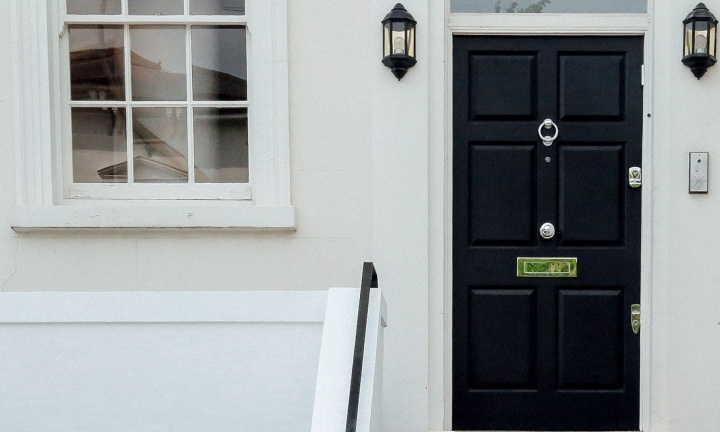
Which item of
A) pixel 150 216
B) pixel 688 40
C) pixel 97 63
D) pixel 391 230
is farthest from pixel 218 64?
pixel 688 40

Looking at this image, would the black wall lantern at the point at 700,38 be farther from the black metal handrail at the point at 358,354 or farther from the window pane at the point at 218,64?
the window pane at the point at 218,64

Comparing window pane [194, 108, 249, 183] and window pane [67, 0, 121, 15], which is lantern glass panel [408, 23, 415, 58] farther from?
window pane [67, 0, 121, 15]

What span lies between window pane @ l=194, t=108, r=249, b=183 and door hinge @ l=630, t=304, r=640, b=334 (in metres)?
2.35

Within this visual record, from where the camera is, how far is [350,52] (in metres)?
3.69

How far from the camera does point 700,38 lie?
11.5 ft

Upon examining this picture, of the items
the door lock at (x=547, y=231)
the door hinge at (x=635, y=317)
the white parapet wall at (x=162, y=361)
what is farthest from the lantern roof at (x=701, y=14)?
the white parapet wall at (x=162, y=361)

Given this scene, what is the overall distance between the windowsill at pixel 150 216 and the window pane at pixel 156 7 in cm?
114

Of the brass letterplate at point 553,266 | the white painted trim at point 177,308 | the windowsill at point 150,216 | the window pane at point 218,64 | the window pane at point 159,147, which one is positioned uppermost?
the window pane at point 218,64

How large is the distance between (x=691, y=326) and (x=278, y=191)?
7.98 ft

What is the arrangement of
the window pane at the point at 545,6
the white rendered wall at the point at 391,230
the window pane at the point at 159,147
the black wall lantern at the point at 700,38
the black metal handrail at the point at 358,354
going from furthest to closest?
the window pane at the point at 159,147 → the window pane at the point at 545,6 → the white rendered wall at the point at 391,230 → the black wall lantern at the point at 700,38 → the black metal handrail at the point at 358,354

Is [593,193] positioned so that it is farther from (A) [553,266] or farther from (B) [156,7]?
(B) [156,7]

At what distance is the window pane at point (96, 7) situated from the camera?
3.79m

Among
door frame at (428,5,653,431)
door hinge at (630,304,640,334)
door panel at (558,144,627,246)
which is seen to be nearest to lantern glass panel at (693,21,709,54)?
door frame at (428,5,653,431)

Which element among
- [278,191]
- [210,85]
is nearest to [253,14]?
[210,85]
